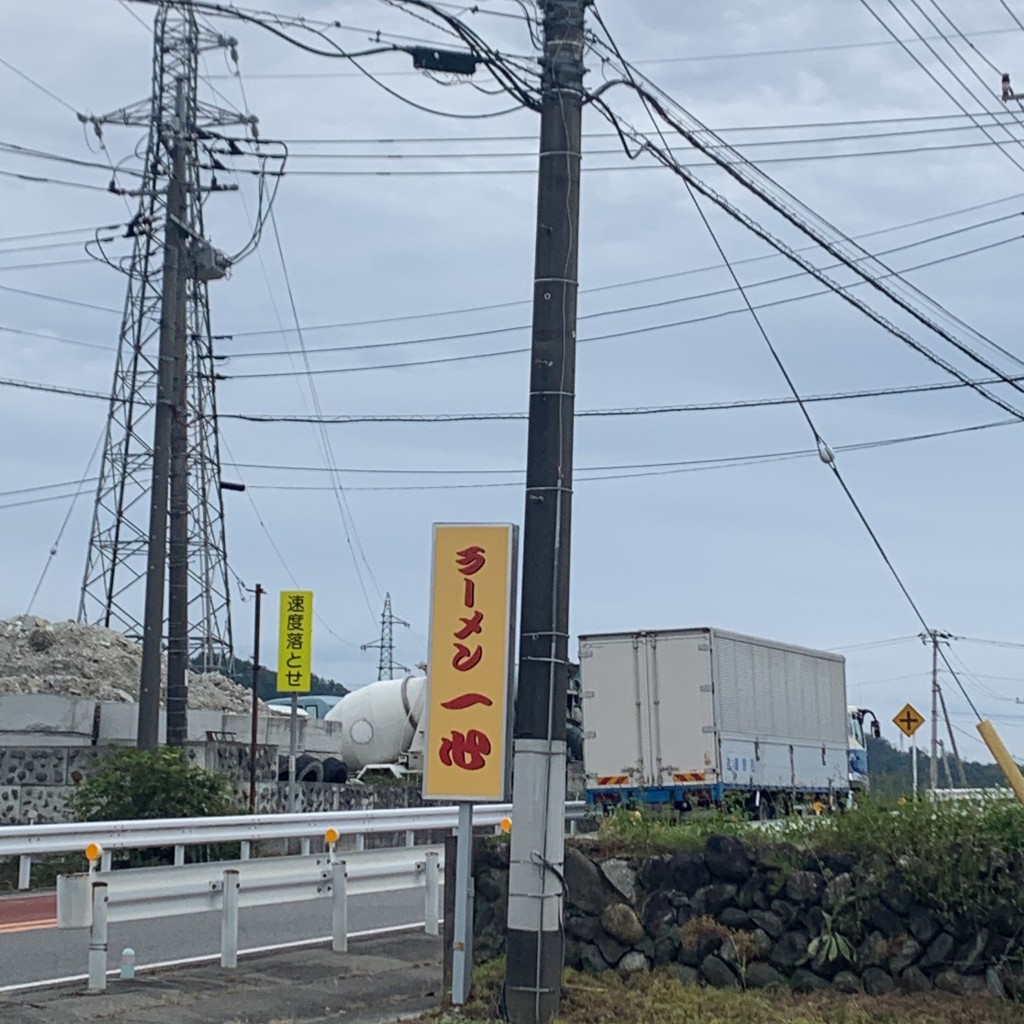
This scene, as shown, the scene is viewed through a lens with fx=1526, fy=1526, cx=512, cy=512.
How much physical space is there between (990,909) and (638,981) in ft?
8.17

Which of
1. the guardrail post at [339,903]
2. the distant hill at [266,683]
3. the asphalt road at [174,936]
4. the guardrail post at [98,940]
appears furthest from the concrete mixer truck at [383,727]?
the guardrail post at [98,940]

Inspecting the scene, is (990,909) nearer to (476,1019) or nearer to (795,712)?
(476,1019)

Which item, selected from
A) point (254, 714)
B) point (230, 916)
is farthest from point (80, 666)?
point (230, 916)

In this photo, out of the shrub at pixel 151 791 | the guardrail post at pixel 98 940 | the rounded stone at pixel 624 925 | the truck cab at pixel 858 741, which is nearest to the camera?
the rounded stone at pixel 624 925

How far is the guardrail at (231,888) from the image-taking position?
458 inches

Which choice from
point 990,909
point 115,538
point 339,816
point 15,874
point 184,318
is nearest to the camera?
point 990,909

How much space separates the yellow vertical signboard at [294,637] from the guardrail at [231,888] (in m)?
→ 13.6

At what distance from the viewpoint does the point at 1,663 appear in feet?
144

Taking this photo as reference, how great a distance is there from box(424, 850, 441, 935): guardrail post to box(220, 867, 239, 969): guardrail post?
2.93 metres

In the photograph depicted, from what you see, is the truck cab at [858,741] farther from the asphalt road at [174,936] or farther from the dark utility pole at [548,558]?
the dark utility pole at [548,558]

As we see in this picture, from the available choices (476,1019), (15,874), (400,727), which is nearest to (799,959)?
(476,1019)

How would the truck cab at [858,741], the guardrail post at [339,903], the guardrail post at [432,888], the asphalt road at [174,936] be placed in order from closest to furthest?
the asphalt road at [174,936], the guardrail post at [339,903], the guardrail post at [432,888], the truck cab at [858,741]

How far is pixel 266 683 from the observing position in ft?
319

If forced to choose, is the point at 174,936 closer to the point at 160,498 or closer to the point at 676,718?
the point at 160,498
